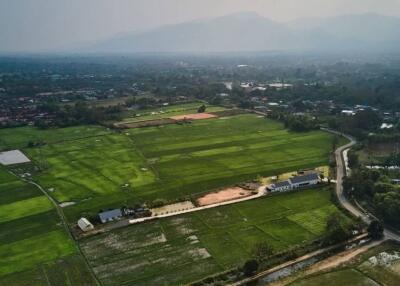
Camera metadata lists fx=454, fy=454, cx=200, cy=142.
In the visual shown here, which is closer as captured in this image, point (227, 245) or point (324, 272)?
point (324, 272)

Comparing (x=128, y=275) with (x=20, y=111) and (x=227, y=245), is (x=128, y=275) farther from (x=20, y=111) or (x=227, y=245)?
(x=20, y=111)

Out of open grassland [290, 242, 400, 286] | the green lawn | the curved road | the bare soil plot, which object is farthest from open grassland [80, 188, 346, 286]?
the green lawn

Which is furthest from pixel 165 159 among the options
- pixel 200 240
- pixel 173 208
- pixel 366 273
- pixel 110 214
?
pixel 366 273

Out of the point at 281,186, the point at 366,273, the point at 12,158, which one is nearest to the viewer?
the point at 366,273

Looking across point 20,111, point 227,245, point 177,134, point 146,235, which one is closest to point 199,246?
point 227,245

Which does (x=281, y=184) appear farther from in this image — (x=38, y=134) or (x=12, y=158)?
(x=38, y=134)
